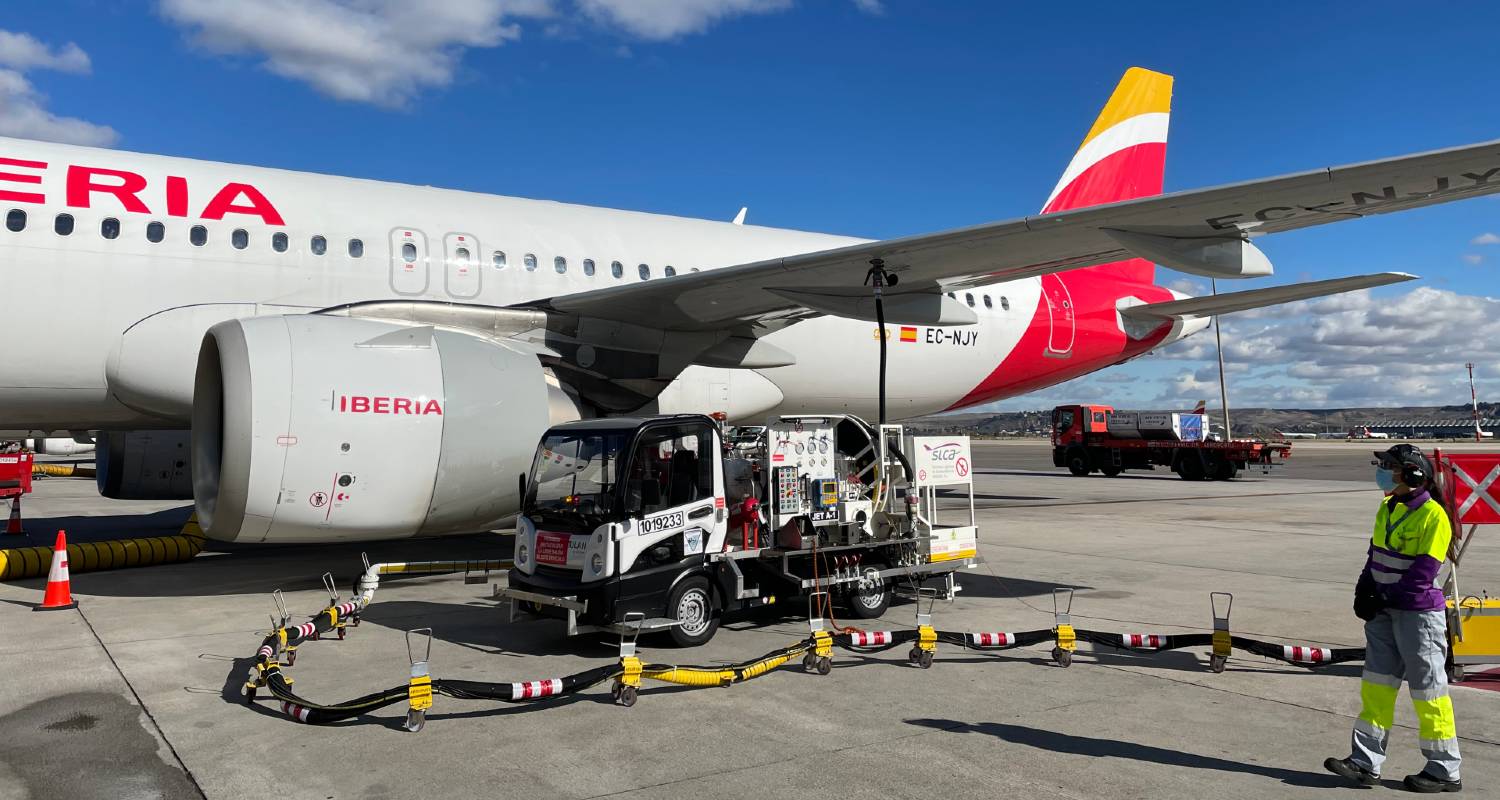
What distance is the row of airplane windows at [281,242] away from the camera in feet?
30.5

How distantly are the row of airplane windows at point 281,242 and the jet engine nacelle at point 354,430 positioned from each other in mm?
1739

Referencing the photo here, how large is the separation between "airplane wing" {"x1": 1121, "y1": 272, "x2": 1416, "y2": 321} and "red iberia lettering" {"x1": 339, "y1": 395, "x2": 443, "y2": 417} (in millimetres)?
9443

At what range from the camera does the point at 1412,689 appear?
4500 millimetres

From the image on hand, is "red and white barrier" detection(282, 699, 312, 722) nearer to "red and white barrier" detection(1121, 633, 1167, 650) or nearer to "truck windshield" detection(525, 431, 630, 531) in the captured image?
"truck windshield" detection(525, 431, 630, 531)

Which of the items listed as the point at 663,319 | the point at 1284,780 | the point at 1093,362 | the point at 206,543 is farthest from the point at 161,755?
the point at 1093,362

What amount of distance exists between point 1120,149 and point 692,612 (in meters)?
13.6

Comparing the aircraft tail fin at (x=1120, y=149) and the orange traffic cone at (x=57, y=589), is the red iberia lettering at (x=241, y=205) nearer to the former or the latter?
the orange traffic cone at (x=57, y=589)

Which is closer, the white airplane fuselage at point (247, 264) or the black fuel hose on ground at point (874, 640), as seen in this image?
the black fuel hose on ground at point (874, 640)

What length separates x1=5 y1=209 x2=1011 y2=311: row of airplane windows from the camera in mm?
9289

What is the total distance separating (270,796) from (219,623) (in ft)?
14.6

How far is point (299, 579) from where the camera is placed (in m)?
10.5

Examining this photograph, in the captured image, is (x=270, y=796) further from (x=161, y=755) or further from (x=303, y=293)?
(x=303, y=293)

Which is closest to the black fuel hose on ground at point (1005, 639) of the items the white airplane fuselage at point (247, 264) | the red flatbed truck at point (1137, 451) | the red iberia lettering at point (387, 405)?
the red iberia lettering at point (387, 405)

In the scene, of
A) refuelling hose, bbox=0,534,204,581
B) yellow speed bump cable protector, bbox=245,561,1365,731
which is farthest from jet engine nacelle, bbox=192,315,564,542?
refuelling hose, bbox=0,534,204,581
